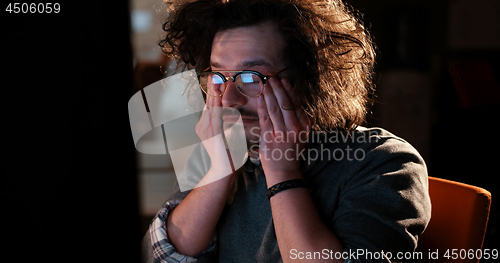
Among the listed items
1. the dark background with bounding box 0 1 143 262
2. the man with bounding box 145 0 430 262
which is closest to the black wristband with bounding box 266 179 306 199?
the man with bounding box 145 0 430 262

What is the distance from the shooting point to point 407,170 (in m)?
0.90

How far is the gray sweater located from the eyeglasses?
0.74 feet

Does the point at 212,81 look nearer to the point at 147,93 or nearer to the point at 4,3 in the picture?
the point at 147,93

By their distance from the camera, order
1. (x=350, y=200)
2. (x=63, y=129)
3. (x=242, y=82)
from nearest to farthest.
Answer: (x=63, y=129) → (x=350, y=200) → (x=242, y=82)

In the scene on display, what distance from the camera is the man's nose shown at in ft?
3.32

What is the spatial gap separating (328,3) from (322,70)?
0.73ft

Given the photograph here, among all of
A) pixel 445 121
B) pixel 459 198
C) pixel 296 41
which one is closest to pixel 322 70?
pixel 296 41

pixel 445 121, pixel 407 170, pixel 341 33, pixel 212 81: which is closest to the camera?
pixel 407 170

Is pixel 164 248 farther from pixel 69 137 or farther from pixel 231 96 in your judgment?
pixel 69 137

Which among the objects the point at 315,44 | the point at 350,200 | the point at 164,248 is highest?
the point at 315,44

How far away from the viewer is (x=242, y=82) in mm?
997

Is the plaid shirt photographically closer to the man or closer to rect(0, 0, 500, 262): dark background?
the man

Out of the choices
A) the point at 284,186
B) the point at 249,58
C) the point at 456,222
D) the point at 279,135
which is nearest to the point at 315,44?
the point at 249,58

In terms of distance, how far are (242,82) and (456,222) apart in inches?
25.5
